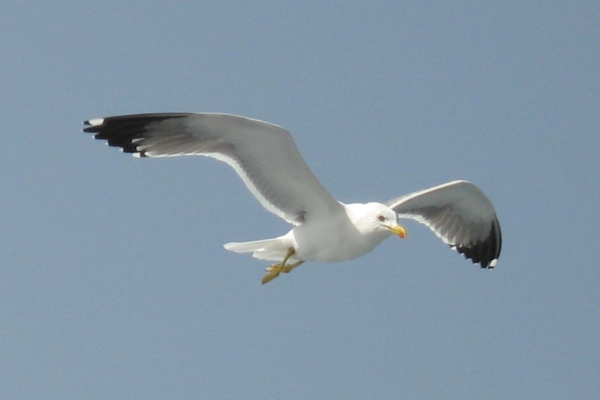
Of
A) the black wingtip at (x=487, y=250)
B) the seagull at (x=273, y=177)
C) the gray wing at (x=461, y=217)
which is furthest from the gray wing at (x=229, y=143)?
the black wingtip at (x=487, y=250)

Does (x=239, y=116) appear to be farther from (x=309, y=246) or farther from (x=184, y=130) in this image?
(x=309, y=246)

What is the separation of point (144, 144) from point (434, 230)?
10.8ft

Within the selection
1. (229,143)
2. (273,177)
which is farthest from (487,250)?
(229,143)

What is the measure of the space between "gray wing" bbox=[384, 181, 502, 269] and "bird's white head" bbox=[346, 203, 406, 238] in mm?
1312

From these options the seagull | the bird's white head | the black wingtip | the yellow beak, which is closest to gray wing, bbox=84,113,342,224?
the seagull

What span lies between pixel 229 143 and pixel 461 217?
3.00 m

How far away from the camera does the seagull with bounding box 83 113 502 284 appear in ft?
24.5

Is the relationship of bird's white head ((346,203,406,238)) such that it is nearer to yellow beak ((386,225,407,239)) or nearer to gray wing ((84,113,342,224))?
yellow beak ((386,225,407,239))

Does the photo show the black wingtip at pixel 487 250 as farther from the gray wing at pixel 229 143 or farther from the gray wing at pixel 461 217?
the gray wing at pixel 229 143

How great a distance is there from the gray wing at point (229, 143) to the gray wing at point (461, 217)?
4.67 feet

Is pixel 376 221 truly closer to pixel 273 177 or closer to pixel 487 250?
pixel 273 177

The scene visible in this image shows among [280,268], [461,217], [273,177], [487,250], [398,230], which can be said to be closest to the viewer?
[398,230]

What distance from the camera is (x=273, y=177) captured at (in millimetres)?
7828

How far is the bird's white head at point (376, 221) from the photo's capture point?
7.60 meters
